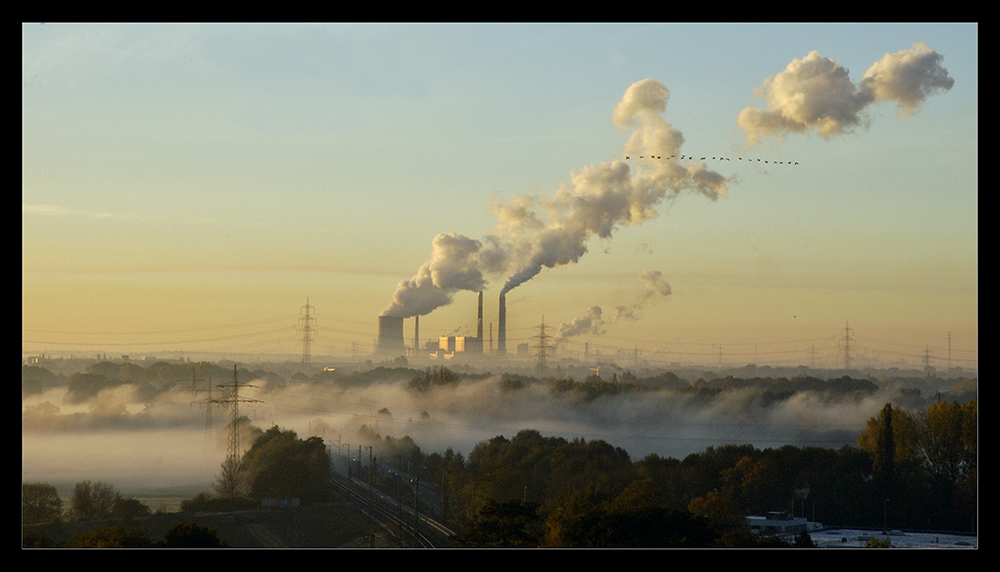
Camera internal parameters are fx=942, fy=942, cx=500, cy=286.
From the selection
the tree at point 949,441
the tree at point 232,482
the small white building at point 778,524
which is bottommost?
the tree at point 232,482

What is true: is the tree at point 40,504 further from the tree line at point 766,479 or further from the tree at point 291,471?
the tree line at point 766,479

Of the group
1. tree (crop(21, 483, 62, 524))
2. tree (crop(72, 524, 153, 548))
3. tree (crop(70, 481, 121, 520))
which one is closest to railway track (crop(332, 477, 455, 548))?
tree (crop(72, 524, 153, 548))

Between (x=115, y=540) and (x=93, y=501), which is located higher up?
(x=115, y=540)

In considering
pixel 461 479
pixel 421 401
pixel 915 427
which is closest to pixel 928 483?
pixel 915 427

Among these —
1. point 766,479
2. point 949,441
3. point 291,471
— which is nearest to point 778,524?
point 766,479

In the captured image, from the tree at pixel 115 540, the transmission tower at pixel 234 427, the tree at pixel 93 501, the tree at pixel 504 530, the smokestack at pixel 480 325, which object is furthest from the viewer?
the smokestack at pixel 480 325

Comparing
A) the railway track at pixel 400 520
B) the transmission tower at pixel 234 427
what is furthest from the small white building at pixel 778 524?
the transmission tower at pixel 234 427

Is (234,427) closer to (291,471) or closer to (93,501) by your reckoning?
(291,471)
